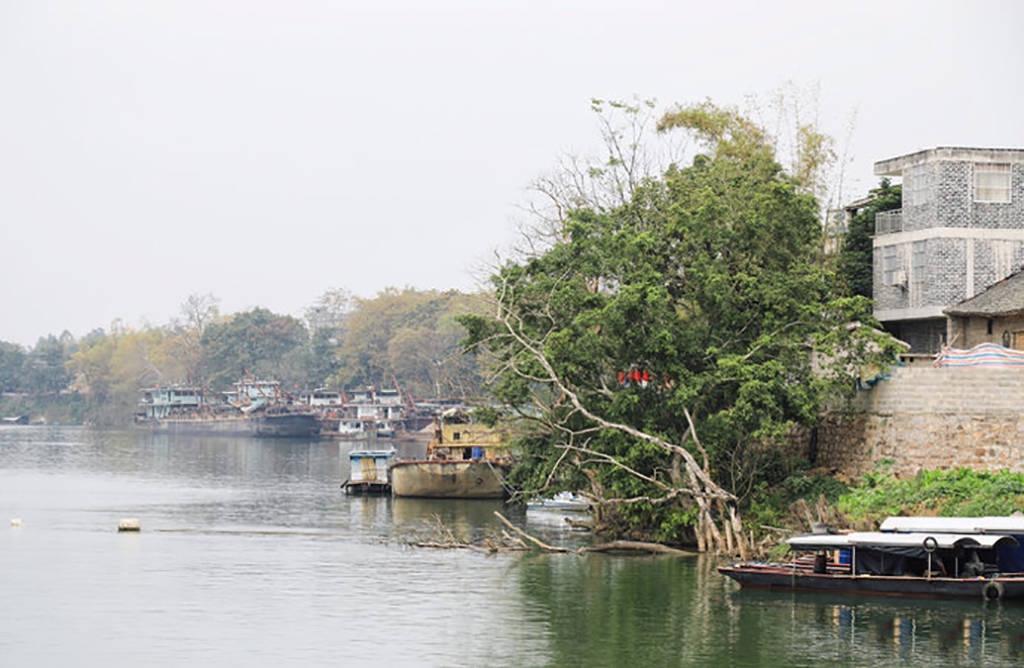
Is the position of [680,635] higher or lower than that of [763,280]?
lower

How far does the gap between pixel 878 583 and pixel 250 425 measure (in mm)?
132952

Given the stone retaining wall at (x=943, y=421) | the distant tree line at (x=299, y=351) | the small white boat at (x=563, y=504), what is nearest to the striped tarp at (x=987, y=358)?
the stone retaining wall at (x=943, y=421)

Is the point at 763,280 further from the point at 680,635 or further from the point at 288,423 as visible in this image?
the point at 288,423

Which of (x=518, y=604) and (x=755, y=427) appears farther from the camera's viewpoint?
(x=755, y=427)

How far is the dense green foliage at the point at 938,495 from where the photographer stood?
1282 inches

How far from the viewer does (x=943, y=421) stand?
35.6m

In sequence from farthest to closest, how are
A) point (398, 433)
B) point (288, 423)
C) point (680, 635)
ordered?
point (288, 423) → point (398, 433) → point (680, 635)

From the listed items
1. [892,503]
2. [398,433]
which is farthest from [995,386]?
[398,433]

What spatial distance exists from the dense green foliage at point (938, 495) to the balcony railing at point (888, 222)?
13.8 metres

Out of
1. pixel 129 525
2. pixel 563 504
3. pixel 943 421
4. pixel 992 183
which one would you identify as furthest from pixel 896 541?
pixel 129 525

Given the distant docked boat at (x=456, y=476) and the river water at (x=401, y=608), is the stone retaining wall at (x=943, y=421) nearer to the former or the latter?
the river water at (x=401, y=608)

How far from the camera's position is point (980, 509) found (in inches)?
1273

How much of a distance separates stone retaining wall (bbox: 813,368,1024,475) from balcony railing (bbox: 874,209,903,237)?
1188 centimetres

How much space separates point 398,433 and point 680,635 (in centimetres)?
11562
